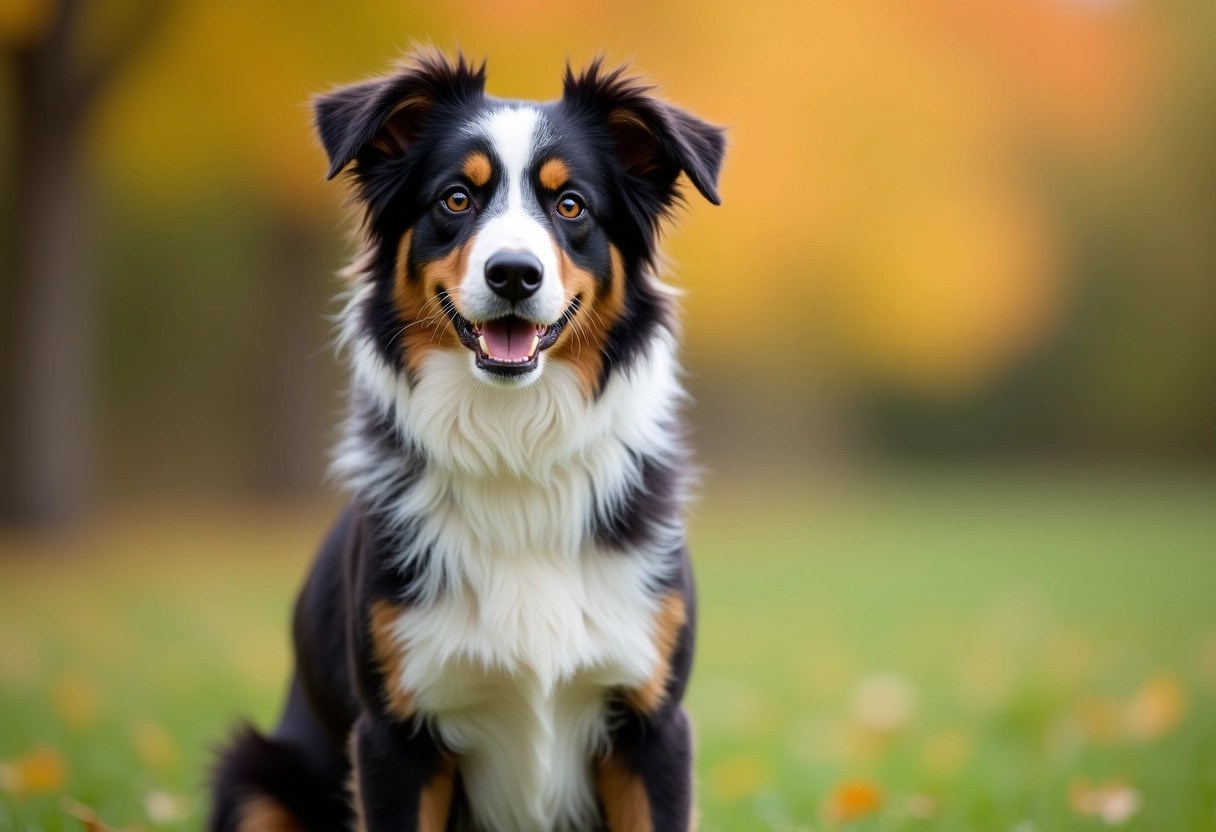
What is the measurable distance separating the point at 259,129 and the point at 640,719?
13206mm

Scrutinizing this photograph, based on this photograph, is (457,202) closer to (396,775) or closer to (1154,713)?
(396,775)

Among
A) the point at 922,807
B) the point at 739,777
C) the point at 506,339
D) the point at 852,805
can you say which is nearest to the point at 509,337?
the point at 506,339

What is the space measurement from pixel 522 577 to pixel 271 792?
1223 mm

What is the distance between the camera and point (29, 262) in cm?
1273

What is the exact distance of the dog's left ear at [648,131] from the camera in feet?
12.9

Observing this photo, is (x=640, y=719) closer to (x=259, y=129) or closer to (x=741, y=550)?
(x=741, y=550)

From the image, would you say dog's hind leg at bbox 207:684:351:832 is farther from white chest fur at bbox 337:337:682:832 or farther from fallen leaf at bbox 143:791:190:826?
fallen leaf at bbox 143:791:190:826

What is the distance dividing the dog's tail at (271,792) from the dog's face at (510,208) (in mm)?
1415

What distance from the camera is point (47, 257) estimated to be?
502 inches

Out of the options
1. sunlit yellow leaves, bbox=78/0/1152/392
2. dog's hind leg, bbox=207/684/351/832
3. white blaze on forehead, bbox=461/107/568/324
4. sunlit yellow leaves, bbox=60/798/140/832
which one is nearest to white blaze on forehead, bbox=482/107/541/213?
white blaze on forehead, bbox=461/107/568/324

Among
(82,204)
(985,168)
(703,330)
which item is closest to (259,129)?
(82,204)

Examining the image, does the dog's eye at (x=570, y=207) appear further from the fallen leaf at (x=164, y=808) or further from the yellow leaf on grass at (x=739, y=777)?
the fallen leaf at (x=164, y=808)

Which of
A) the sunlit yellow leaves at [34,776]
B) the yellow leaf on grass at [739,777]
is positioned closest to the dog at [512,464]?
the yellow leaf on grass at [739,777]

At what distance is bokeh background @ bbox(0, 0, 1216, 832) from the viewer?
6.52m
